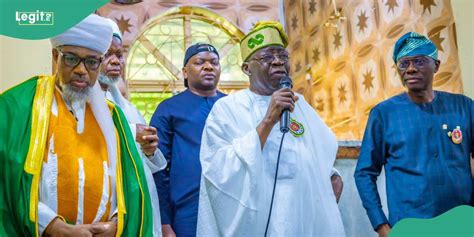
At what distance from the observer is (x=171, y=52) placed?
6.98 metres

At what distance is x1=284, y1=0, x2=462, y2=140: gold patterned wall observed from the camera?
365 cm

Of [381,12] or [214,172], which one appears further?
[381,12]

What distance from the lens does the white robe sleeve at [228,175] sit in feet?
8.09

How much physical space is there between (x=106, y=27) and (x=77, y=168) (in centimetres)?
59

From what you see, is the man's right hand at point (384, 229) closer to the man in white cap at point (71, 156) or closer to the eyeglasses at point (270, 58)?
the eyeglasses at point (270, 58)

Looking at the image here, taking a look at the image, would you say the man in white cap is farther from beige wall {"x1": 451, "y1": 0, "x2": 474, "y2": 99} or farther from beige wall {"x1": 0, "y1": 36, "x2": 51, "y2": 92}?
beige wall {"x1": 451, "y1": 0, "x2": 474, "y2": 99}

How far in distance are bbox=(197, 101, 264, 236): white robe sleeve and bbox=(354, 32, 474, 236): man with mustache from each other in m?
0.57

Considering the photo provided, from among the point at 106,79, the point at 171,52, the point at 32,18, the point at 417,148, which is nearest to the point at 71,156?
the point at 32,18

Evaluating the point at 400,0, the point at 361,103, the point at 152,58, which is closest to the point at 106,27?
the point at 400,0

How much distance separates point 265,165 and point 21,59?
1.22 metres

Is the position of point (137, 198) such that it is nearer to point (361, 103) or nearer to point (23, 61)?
point (23, 61)

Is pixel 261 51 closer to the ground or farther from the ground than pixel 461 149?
farther from the ground

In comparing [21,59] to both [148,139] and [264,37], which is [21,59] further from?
[264,37]

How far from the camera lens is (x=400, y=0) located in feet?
14.1
